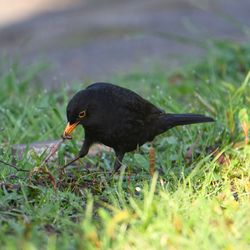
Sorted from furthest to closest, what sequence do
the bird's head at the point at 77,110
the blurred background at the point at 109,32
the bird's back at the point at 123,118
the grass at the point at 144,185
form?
the blurred background at the point at 109,32, the bird's back at the point at 123,118, the bird's head at the point at 77,110, the grass at the point at 144,185

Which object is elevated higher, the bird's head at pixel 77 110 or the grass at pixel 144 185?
the bird's head at pixel 77 110

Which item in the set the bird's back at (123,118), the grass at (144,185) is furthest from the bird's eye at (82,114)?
the grass at (144,185)

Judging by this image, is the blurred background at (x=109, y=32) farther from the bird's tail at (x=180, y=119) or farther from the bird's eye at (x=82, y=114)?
the bird's eye at (x=82, y=114)

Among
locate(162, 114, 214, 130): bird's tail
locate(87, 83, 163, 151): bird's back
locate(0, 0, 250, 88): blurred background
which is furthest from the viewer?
locate(0, 0, 250, 88): blurred background

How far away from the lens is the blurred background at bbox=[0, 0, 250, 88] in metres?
9.88

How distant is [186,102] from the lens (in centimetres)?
772

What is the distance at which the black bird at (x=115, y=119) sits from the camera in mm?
5691

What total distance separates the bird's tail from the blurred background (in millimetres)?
2467

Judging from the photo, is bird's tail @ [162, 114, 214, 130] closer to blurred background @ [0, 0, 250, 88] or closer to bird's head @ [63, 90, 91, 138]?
bird's head @ [63, 90, 91, 138]

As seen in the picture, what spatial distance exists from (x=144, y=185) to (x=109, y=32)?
7456 mm

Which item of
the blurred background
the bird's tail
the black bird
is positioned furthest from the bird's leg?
the blurred background

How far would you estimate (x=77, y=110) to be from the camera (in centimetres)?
563

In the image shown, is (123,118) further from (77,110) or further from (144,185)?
(144,185)

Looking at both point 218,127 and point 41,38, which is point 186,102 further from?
point 41,38
